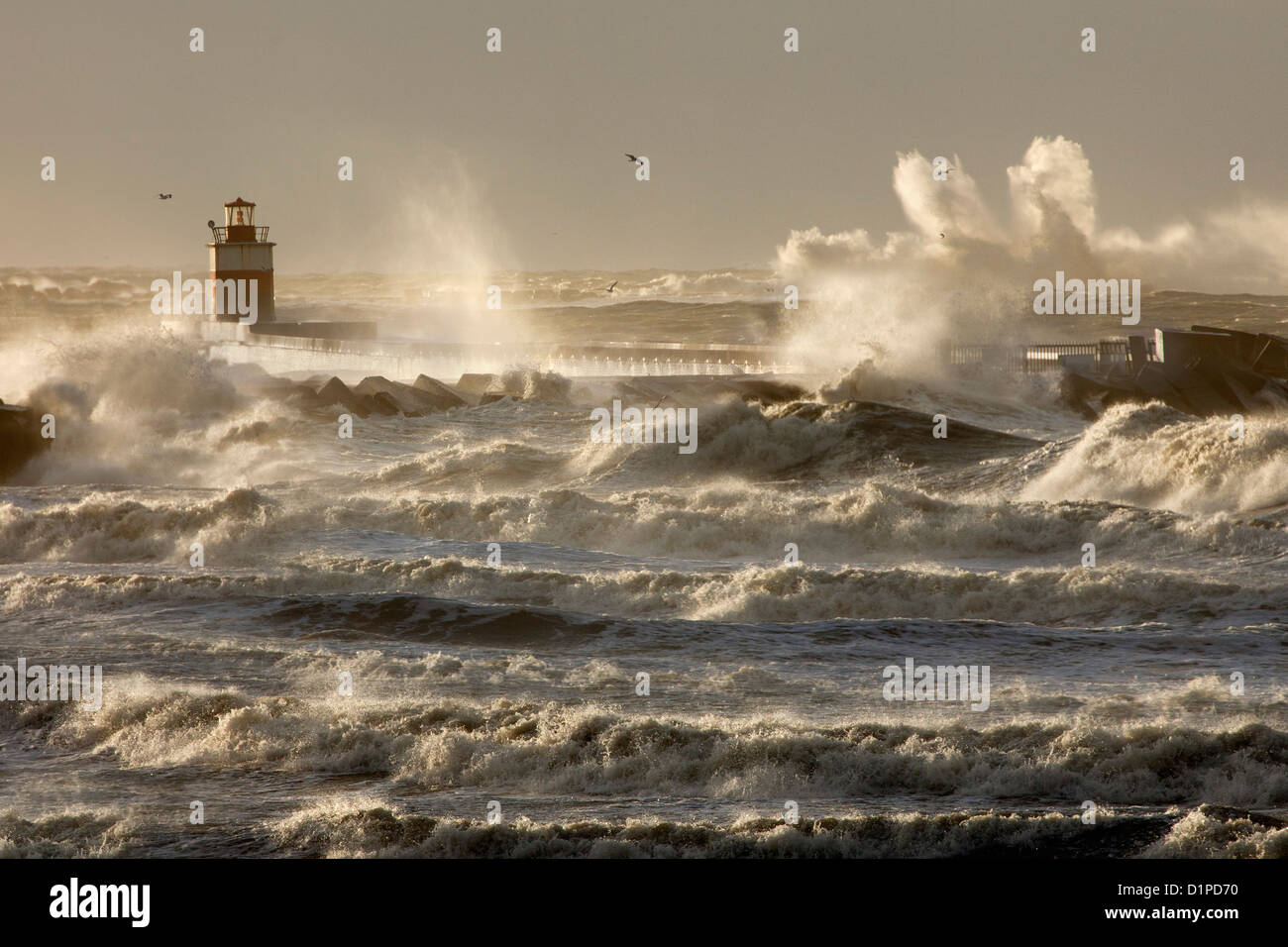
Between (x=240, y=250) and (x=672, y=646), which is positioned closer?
(x=672, y=646)

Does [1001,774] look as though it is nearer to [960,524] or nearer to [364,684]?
[364,684]

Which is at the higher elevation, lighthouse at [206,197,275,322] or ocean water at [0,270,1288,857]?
lighthouse at [206,197,275,322]

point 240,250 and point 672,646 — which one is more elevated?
point 240,250

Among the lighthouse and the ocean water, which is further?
the lighthouse
